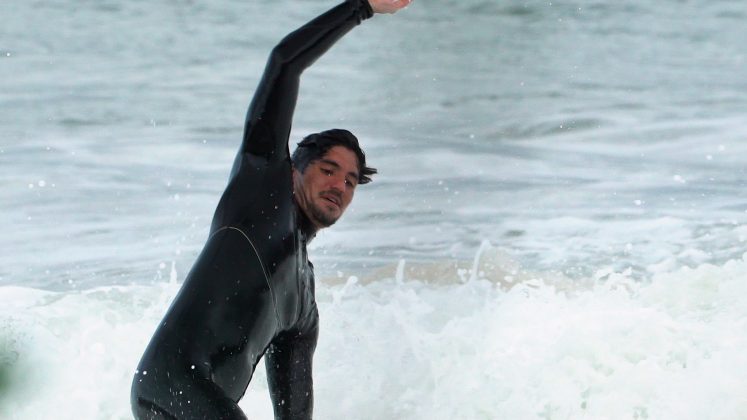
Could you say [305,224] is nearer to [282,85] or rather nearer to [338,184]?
[338,184]

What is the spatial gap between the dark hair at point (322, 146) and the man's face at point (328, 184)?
1 cm

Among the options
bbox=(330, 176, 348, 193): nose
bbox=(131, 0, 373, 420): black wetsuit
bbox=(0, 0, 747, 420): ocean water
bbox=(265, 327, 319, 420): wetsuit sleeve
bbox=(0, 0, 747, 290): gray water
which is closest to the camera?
bbox=(131, 0, 373, 420): black wetsuit

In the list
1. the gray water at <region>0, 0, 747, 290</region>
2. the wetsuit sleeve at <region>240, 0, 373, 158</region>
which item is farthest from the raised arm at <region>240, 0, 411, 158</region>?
the gray water at <region>0, 0, 747, 290</region>


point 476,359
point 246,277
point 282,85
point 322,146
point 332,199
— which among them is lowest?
point 476,359

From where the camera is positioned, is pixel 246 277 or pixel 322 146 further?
pixel 322 146

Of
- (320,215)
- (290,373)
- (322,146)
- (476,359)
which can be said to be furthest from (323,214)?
(476,359)

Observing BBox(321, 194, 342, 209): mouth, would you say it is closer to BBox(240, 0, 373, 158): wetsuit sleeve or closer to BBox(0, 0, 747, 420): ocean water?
BBox(240, 0, 373, 158): wetsuit sleeve

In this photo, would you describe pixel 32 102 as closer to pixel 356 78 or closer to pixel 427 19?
pixel 356 78

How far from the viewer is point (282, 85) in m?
2.45

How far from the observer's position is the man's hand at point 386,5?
2.58 metres

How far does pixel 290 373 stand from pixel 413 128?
332 inches

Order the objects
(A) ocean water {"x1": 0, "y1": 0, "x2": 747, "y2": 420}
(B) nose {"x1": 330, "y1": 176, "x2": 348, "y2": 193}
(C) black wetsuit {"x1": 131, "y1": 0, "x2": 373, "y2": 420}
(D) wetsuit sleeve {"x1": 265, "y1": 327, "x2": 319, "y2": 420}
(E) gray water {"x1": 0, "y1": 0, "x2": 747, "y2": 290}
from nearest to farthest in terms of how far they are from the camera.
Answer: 1. (C) black wetsuit {"x1": 131, "y1": 0, "x2": 373, "y2": 420}
2. (B) nose {"x1": 330, "y1": 176, "x2": 348, "y2": 193}
3. (D) wetsuit sleeve {"x1": 265, "y1": 327, "x2": 319, "y2": 420}
4. (A) ocean water {"x1": 0, "y1": 0, "x2": 747, "y2": 420}
5. (E) gray water {"x1": 0, "y1": 0, "x2": 747, "y2": 290}

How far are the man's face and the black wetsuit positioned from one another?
0.13 ft

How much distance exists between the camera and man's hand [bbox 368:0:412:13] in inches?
101
